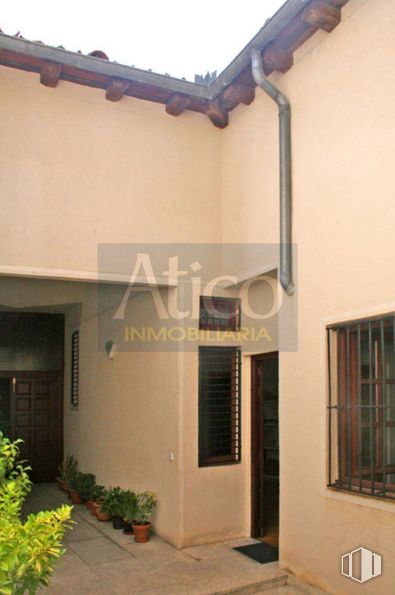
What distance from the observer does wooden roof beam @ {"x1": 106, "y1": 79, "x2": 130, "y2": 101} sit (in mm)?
7738

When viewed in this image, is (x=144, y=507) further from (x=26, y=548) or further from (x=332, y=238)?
(x=26, y=548)

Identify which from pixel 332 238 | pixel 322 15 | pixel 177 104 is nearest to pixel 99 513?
pixel 332 238

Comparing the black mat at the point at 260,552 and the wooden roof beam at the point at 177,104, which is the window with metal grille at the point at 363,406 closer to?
the black mat at the point at 260,552

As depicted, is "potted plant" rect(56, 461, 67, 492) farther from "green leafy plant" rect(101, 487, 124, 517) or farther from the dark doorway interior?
"green leafy plant" rect(101, 487, 124, 517)

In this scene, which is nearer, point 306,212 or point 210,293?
point 306,212

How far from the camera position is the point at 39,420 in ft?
43.7

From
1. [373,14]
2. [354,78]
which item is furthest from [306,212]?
[373,14]

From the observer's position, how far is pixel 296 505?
6801 mm

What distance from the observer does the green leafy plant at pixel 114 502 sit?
29.6 ft

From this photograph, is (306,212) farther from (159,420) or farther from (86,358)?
(86,358)

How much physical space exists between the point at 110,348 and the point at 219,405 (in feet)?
9.10

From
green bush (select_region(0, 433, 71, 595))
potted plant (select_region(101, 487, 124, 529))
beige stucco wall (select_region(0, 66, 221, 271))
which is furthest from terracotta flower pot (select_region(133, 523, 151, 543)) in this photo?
green bush (select_region(0, 433, 71, 595))

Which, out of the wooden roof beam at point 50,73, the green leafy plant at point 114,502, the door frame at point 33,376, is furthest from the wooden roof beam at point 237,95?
the door frame at point 33,376

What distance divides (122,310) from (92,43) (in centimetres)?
428
